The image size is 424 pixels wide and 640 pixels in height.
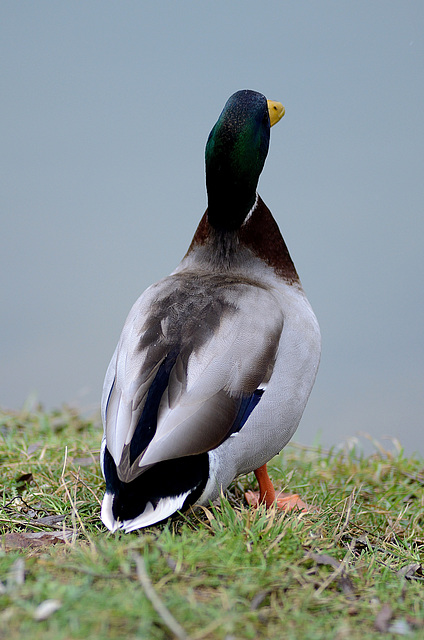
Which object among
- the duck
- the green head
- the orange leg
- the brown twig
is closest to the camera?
the brown twig

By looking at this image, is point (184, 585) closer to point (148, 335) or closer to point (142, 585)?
point (142, 585)

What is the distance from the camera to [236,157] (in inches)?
138

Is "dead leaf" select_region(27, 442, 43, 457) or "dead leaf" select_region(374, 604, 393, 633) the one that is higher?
"dead leaf" select_region(374, 604, 393, 633)

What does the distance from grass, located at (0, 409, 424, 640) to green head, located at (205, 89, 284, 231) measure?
148 cm

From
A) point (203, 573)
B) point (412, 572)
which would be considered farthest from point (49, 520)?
point (412, 572)

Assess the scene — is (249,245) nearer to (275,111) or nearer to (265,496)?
(275,111)

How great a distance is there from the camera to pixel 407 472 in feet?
15.9

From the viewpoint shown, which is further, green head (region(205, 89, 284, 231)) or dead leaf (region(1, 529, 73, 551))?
green head (region(205, 89, 284, 231))

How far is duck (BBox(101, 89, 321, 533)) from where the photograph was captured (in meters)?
2.50

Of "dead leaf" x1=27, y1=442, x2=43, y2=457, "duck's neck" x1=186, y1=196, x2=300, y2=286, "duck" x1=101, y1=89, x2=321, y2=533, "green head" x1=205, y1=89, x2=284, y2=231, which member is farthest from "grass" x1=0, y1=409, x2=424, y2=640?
"green head" x1=205, y1=89, x2=284, y2=231

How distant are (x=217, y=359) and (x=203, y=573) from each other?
3.03 feet

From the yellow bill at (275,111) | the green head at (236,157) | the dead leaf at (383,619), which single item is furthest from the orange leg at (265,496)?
the yellow bill at (275,111)

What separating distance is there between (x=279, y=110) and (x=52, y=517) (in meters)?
2.47

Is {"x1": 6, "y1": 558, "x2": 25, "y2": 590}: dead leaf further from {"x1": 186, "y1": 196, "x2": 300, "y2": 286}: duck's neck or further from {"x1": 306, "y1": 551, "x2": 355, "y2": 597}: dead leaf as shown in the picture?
{"x1": 186, "y1": 196, "x2": 300, "y2": 286}: duck's neck
